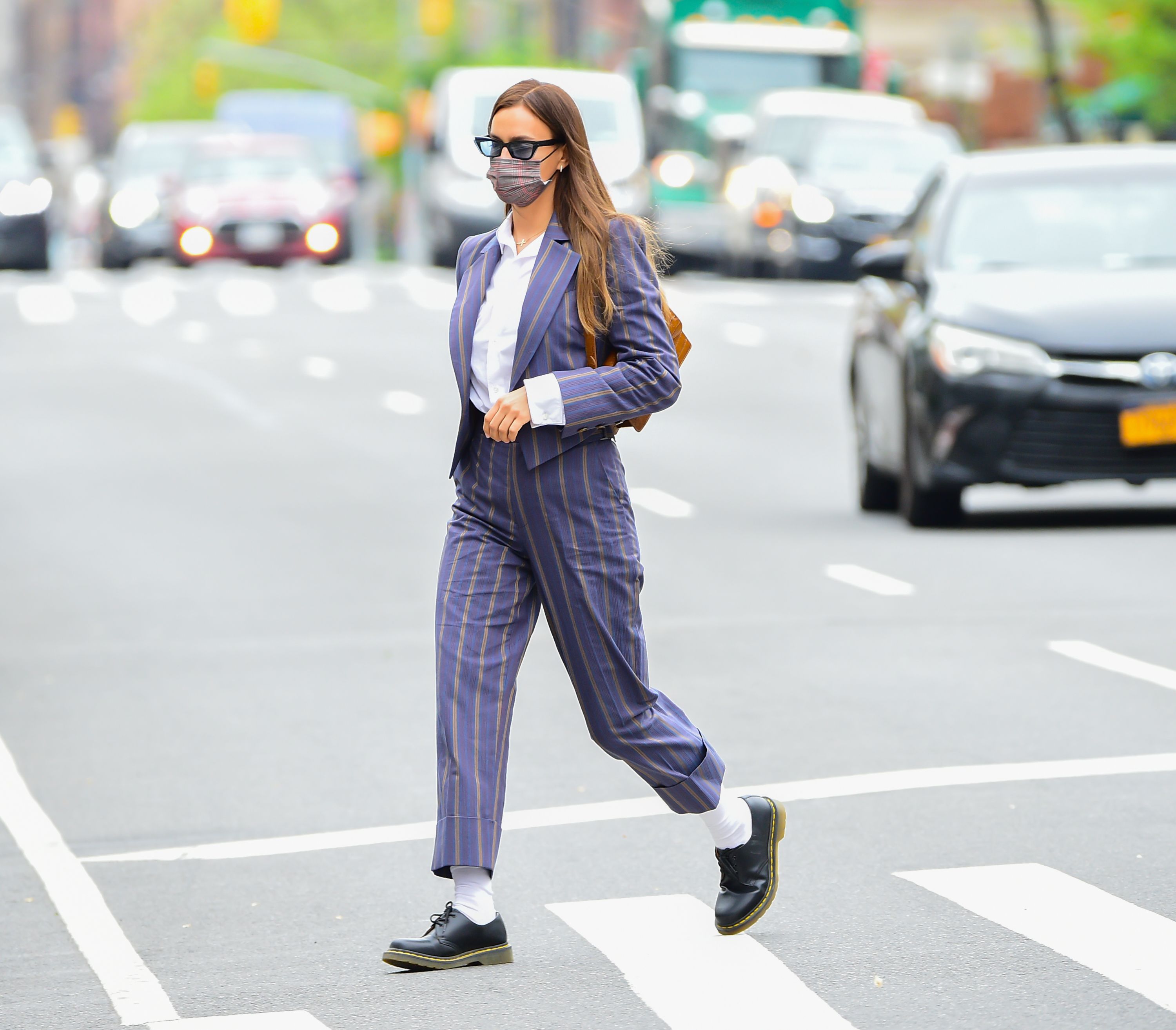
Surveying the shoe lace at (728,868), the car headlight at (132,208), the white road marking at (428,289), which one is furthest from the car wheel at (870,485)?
the car headlight at (132,208)

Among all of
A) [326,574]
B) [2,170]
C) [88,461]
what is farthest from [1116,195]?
[2,170]

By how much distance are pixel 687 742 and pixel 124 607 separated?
5.96 m

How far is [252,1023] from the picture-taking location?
198 inches

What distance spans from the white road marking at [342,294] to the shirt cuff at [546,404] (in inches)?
923

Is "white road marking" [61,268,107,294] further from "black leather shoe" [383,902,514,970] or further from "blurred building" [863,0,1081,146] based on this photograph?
"black leather shoe" [383,902,514,970]

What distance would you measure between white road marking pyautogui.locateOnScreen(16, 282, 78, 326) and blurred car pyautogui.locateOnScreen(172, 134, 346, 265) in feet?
8.61

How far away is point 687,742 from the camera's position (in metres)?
5.60

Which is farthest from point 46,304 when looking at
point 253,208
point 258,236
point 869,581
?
point 869,581

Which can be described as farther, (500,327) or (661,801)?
(661,801)

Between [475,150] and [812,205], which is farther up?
[475,150]

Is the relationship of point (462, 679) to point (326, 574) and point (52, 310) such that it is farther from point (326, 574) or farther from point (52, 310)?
point (52, 310)

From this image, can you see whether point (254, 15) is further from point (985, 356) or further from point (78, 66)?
point (78, 66)

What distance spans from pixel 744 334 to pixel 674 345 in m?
20.6

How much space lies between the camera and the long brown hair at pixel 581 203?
213 inches
